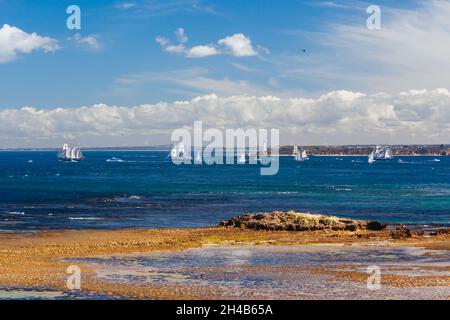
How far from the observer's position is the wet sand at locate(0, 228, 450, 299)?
3344cm

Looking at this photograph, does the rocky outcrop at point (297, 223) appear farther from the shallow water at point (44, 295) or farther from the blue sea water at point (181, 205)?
the shallow water at point (44, 295)

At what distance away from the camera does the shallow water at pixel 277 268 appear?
110 feet

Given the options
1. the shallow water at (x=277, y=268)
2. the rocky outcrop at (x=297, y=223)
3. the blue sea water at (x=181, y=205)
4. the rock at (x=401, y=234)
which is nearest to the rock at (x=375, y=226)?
the rocky outcrop at (x=297, y=223)

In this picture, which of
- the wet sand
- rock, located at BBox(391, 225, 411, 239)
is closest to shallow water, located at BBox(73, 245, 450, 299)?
the wet sand

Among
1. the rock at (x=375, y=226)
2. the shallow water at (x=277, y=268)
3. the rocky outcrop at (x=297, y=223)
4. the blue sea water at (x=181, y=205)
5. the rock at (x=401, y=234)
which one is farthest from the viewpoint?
the blue sea water at (x=181, y=205)

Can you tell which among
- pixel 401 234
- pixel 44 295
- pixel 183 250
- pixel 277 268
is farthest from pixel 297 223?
pixel 44 295

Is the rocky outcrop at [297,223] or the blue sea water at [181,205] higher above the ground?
the rocky outcrop at [297,223]

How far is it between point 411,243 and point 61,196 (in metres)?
66.6

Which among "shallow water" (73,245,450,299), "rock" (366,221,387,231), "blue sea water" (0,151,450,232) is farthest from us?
"blue sea water" (0,151,450,232)

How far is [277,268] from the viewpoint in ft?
133

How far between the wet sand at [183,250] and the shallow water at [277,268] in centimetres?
11

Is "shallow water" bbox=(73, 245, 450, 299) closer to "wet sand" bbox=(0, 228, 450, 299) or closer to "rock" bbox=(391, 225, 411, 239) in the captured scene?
"wet sand" bbox=(0, 228, 450, 299)

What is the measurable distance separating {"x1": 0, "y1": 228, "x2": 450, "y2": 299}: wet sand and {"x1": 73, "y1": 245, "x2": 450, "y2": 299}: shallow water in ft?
0.37
